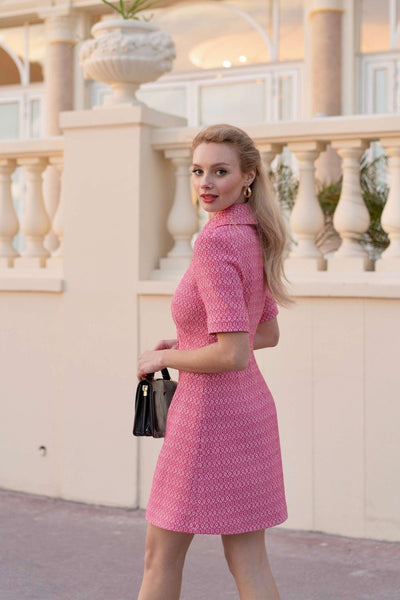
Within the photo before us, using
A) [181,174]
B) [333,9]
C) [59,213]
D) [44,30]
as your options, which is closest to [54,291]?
[59,213]

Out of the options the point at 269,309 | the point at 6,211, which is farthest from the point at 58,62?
the point at 269,309

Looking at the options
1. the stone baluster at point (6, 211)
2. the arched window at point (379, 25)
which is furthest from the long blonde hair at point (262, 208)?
the arched window at point (379, 25)

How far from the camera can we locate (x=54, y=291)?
5.36 metres

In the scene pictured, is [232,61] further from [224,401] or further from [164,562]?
[164,562]

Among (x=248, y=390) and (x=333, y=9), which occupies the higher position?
(x=333, y=9)

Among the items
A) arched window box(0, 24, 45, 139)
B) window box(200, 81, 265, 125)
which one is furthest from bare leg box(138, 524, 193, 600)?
arched window box(0, 24, 45, 139)

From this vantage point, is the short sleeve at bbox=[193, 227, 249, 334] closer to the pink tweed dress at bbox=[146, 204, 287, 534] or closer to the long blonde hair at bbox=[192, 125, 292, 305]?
the pink tweed dress at bbox=[146, 204, 287, 534]

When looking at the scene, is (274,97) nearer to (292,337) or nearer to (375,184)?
(375,184)

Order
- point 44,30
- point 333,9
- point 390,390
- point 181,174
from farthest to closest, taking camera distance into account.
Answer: point 44,30 → point 333,9 → point 181,174 → point 390,390

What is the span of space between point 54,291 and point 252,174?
2744 mm

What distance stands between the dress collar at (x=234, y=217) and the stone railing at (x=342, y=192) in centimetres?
199

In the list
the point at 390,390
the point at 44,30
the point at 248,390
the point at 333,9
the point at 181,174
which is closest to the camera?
the point at 248,390

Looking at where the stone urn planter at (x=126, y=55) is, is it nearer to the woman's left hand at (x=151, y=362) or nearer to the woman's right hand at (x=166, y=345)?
the woman's right hand at (x=166, y=345)

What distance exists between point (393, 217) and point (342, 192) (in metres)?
0.31
